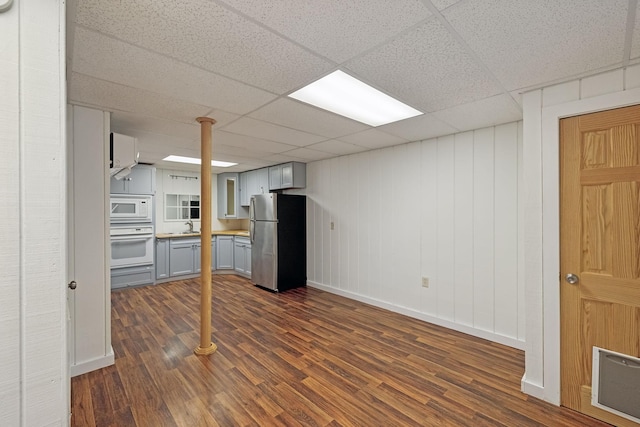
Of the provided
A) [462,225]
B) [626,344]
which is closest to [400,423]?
[626,344]

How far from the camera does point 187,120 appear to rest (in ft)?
9.24

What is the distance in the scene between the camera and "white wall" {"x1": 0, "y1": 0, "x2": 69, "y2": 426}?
858 mm

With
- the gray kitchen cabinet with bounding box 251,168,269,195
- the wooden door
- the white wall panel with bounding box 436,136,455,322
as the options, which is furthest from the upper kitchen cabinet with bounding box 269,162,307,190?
the wooden door

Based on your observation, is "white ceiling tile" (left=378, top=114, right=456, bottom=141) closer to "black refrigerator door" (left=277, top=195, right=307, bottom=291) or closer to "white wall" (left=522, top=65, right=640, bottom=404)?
"white wall" (left=522, top=65, right=640, bottom=404)

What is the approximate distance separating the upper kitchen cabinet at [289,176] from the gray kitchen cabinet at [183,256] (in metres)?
2.06

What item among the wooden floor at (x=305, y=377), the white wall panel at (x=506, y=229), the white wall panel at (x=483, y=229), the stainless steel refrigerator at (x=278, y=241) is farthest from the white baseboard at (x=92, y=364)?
the white wall panel at (x=506, y=229)

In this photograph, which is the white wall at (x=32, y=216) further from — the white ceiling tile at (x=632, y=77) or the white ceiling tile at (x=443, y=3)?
the white ceiling tile at (x=632, y=77)

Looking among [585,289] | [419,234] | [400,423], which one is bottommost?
[400,423]

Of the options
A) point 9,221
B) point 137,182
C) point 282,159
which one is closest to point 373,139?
point 282,159

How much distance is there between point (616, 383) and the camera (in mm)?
1825

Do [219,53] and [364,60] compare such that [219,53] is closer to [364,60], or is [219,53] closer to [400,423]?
[364,60]

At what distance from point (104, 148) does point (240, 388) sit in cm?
235

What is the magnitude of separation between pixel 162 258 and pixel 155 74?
4.35 metres

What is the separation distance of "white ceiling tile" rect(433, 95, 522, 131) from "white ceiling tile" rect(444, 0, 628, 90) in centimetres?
49
